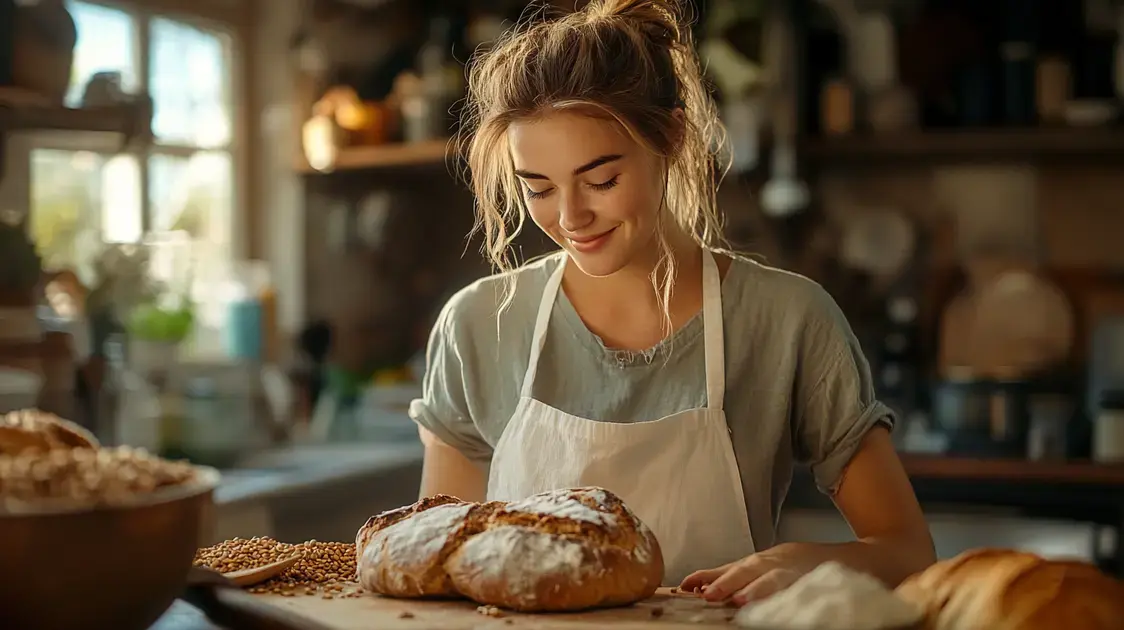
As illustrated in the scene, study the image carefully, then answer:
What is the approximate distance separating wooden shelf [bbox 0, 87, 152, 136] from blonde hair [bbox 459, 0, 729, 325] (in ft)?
3.40

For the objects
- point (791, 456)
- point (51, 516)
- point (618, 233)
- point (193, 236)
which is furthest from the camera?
point (193, 236)

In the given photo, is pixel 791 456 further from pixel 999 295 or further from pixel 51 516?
pixel 999 295

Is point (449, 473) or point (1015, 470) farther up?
point (449, 473)

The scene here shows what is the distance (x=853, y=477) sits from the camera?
1.54m

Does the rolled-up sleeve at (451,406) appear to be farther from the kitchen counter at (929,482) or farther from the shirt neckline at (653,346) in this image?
the kitchen counter at (929,482)

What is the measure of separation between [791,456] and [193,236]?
2.55m

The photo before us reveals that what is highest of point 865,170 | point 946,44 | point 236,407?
point 946,44

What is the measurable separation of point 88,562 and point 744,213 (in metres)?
3.23

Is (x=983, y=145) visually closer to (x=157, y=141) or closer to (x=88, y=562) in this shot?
(x=157, y=141)

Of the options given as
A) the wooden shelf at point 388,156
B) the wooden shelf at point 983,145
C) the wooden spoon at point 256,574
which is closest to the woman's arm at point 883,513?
the wooden spoon at point 256,574

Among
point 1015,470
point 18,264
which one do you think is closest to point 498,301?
point 18,264

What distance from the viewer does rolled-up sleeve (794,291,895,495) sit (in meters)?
1.54

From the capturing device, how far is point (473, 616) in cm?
114

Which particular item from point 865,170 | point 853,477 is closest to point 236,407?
point 853,477
